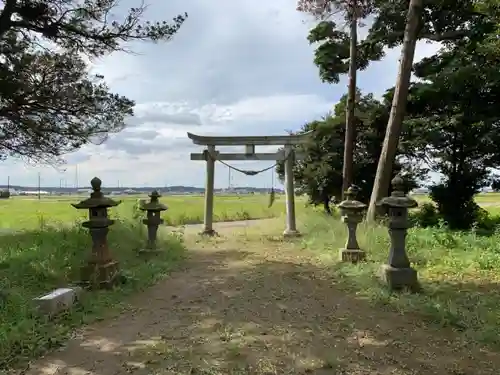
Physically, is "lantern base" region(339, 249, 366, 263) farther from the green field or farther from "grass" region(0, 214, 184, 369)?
the green field

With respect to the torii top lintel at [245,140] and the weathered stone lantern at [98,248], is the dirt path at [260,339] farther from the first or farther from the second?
the torii top lintel at [245,140]

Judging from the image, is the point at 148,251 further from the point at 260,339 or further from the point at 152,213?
the point at 260,339

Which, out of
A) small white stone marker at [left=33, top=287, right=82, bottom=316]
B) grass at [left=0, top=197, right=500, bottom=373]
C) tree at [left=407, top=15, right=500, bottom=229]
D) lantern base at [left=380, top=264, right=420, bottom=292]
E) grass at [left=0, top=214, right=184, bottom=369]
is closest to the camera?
grass at [left=0, top=214, right=184, bottom=369]

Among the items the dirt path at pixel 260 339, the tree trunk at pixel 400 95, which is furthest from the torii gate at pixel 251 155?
the dirt path at pixel 260 339

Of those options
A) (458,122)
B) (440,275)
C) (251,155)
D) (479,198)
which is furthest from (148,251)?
(479,198)

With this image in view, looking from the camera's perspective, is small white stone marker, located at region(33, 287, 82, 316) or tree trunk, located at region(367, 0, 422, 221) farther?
tree trunk, located at region(367, 0, 422, 221)

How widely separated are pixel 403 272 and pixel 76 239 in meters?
5.46

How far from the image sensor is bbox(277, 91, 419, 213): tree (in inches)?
551

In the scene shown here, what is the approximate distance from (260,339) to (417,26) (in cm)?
793

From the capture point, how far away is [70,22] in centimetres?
725

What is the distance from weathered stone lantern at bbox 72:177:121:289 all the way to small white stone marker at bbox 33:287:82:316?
0.70m

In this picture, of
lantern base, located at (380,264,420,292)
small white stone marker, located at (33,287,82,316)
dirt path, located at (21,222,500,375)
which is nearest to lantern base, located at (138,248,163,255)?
dirt path, located at (21,222,500,375)

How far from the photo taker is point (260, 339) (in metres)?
4.12

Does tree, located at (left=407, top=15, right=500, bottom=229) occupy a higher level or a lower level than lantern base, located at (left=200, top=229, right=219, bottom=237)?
higher
